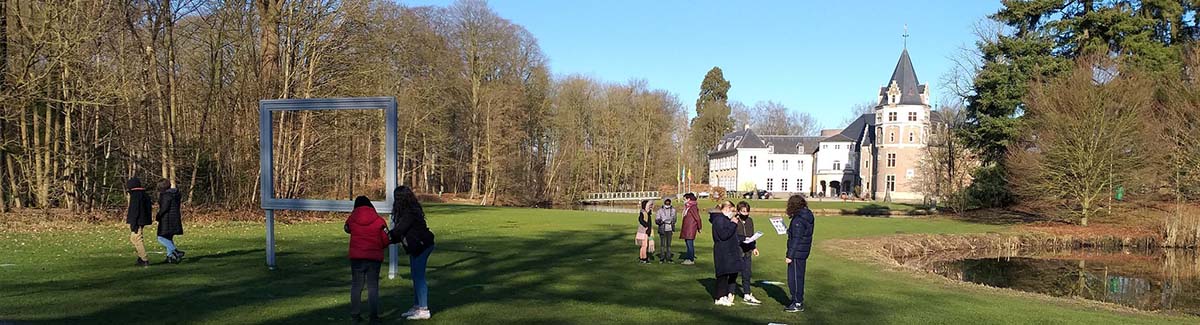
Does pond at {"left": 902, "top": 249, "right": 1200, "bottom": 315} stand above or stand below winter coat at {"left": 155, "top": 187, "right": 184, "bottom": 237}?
below

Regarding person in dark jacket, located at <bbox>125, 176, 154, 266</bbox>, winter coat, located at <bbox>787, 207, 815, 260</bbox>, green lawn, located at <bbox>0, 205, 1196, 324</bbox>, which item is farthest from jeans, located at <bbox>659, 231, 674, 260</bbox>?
person in dark jacket, located at <bbox>125, 176, 154, 266</bbox>

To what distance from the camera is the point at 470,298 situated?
11.2 m

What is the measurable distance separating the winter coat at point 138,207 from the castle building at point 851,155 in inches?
2864

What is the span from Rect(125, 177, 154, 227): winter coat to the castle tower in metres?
74.7

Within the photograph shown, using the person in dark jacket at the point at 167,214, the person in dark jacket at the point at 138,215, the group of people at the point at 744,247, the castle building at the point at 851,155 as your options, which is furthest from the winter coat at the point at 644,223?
the castle building at the point at 851,155

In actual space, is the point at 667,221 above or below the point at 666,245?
above

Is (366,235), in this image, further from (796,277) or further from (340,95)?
(340,95)

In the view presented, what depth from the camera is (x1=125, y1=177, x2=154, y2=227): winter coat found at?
13.3 m

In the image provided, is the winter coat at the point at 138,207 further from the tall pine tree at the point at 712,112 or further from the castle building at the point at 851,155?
the tall pine tree at the point at 712,112

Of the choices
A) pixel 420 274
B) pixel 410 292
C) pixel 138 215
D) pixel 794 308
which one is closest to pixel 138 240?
pixel 138 215

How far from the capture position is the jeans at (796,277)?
10.5m

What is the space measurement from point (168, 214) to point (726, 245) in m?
9.64

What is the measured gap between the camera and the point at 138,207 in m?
13.4

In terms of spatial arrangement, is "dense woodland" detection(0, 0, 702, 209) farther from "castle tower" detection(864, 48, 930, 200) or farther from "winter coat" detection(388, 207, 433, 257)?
"castle tower" detection(864, 48, 930, 200)
